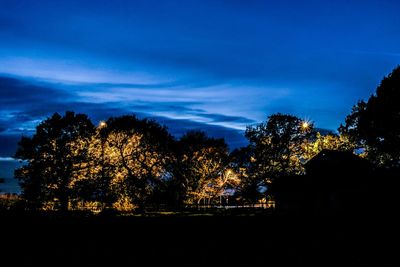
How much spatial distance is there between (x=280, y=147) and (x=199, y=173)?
1493cm

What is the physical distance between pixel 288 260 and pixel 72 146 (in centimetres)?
3676

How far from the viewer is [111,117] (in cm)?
5853

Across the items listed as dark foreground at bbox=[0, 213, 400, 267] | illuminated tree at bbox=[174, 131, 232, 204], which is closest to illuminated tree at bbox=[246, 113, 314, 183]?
illuminated tree at bbox=[174, 131, 232, 204]

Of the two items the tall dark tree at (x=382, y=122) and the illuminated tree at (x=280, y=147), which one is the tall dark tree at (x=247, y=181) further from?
the tall dark tree at (x=382, y=122)

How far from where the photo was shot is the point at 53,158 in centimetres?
4288

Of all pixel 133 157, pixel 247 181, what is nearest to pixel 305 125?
pixel 247 181

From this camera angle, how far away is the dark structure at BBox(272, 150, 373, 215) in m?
35.4

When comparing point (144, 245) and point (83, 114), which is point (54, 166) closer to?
point (83, 114)

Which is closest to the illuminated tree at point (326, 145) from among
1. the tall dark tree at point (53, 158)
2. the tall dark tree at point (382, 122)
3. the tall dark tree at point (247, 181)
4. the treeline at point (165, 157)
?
the treeline at point (165, 157)

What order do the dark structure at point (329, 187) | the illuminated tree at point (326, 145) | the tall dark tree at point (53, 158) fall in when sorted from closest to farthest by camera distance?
1. the dark structure at point (329, 187)
2. the tall dark tree at point (53, 158)
3. the illuminated tree at point (326, 145)

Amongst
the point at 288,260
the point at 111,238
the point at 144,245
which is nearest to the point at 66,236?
the point at 111,238

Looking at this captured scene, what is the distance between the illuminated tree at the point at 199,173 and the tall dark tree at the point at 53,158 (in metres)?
21.5

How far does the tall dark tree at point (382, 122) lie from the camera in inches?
1672

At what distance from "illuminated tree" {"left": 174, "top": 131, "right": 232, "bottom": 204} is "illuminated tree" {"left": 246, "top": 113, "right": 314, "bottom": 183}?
6.83 meters
